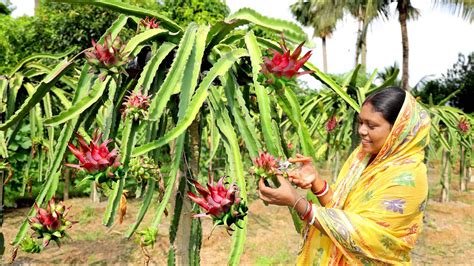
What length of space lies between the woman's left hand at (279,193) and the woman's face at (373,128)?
340 mm

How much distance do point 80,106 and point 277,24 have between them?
21.0 inches

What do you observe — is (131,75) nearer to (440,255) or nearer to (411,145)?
(411,145)

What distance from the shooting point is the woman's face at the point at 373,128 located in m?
1.15

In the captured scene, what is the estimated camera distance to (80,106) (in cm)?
109

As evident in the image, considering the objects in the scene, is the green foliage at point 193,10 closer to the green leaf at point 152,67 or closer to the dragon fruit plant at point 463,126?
the dragon fruit plant at point 463,126

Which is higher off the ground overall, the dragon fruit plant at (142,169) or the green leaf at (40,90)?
the green leaf at (40,90)

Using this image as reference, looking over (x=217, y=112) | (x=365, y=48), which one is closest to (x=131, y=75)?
(x=217, y=112)

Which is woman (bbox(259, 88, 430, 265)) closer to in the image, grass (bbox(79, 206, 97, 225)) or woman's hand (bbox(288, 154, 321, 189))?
woman's hand (bbox(288, 154, 321, 189))

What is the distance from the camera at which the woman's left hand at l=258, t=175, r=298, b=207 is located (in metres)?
0.89

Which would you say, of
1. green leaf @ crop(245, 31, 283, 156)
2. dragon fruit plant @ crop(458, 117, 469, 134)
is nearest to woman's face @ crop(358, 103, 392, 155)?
green leaf @ crop(245, 31, 283, 156)

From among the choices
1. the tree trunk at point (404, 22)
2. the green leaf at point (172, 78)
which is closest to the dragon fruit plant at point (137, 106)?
the green leaf at point (172, 78)

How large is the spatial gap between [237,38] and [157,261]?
245cm

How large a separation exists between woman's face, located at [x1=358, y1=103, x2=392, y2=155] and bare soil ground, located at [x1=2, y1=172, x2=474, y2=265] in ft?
7.64

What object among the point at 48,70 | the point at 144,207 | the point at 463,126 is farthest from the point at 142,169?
the point at 463,126
